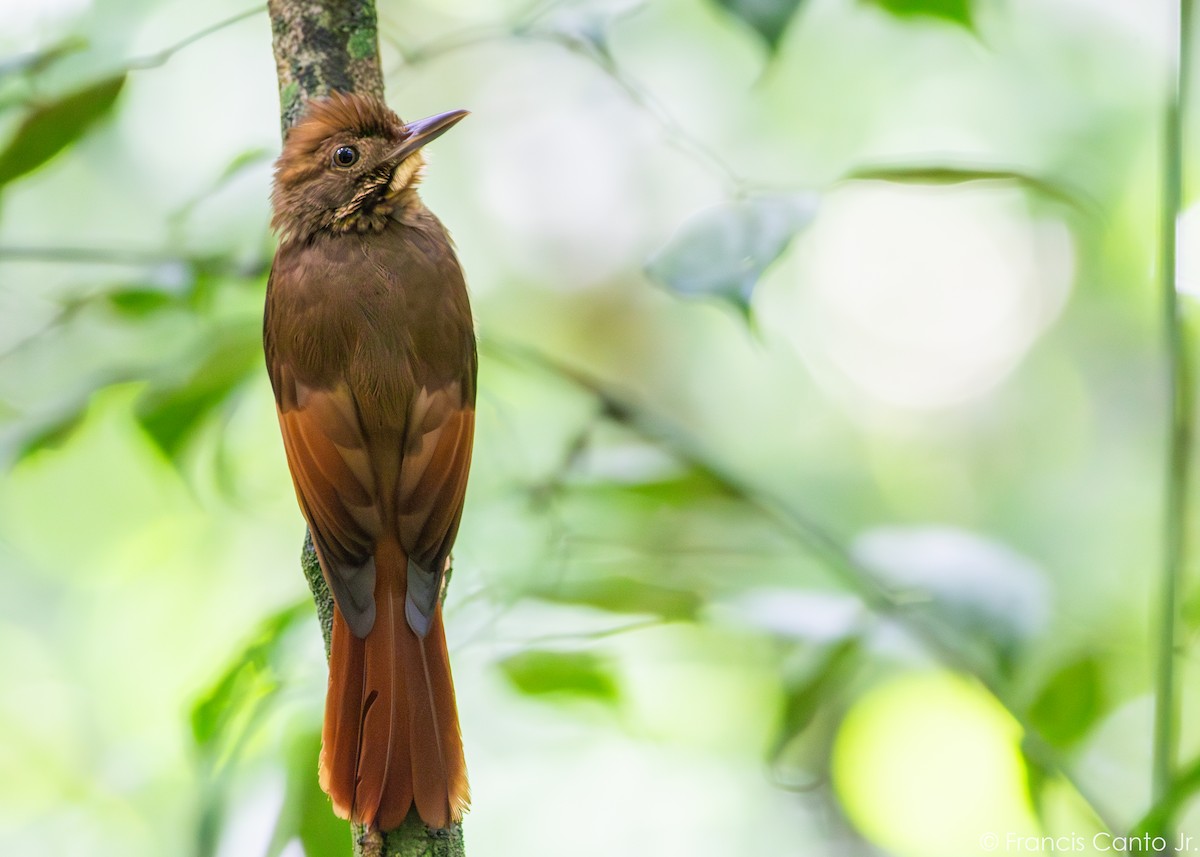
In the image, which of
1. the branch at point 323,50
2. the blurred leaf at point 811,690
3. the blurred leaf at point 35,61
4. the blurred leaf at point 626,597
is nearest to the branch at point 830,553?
the blurred leaf at point 811,690

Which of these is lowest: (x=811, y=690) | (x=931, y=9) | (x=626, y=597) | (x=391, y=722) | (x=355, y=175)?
(x=391, y=722)

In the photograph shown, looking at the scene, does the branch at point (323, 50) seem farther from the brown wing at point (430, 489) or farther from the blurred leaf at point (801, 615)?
the blurred leaf at point (801, 615)

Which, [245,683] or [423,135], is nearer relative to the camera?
[245,683]

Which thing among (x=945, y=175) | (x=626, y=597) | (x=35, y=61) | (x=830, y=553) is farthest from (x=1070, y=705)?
(x=35, y=61)

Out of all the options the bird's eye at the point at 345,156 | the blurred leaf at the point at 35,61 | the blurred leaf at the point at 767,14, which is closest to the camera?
the blurred leaf at the point at 767,14

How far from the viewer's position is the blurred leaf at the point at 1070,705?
2113mm

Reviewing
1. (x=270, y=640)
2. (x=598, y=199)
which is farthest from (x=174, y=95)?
(x=270, y=640)

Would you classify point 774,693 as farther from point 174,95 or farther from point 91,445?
point 174,95

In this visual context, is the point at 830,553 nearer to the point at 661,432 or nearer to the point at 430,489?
the point at 661,432

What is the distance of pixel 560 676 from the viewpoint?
2.15m

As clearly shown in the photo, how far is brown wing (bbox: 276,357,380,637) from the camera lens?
8.18 feet

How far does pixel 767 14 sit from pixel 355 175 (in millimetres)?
1202

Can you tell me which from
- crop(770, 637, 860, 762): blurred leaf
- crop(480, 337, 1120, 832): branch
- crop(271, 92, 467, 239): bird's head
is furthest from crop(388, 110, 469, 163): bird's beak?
crop(770, 637, 860, 762): blurred leaf

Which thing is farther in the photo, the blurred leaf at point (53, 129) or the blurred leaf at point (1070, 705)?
the blurred leaf at point (53, 129)
